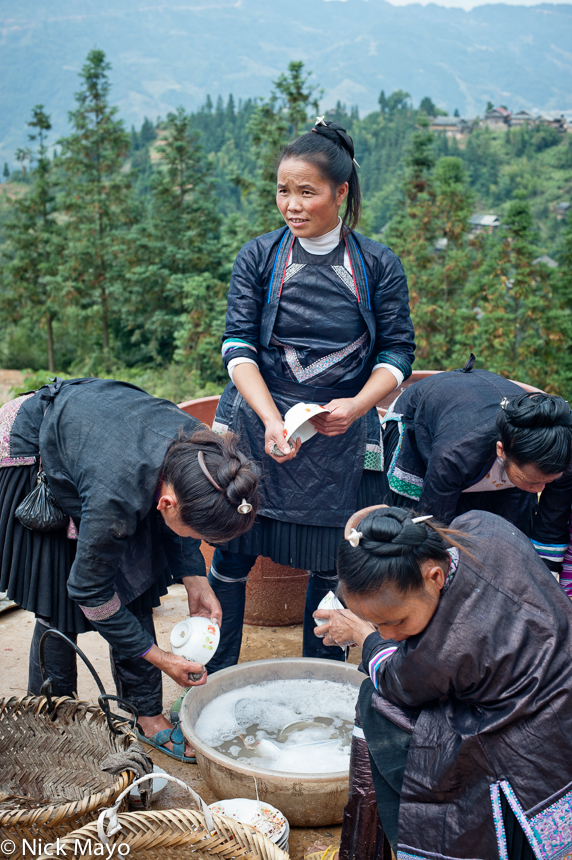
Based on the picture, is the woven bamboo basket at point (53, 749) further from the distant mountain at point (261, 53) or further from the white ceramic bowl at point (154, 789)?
the distant mountain at point (261, 53)

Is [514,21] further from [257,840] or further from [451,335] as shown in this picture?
[257,840]

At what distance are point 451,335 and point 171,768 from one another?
13.4 metres

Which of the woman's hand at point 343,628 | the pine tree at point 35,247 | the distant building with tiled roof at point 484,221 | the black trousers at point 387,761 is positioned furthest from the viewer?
the distant building with tiled roof at point 484,221

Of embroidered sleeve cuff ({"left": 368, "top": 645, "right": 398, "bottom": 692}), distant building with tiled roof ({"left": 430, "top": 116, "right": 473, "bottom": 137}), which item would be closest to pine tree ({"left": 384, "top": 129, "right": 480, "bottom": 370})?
embroidered sleeve cuff ({"left": 368, "top": 645, "right": 398, "bottom": 692})

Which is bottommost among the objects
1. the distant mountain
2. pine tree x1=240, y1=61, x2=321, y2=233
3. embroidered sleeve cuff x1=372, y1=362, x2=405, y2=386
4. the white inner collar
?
embroidered sleeve cuff x1=372, y1=362, x2=405, y2=386

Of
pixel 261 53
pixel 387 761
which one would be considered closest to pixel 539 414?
pixel 387 761

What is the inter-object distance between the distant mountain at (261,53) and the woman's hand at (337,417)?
97.2 meters

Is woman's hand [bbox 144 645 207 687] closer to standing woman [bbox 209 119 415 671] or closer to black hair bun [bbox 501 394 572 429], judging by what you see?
standing woman [bbox 209 119 415 671]

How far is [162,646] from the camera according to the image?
3.06 metres

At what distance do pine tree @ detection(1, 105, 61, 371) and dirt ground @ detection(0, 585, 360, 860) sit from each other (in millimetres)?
18830

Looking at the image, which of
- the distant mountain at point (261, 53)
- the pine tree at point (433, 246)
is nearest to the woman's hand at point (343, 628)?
the pine tree at point (433, 246)

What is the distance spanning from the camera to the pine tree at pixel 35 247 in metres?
21.0

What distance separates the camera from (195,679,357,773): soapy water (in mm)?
2107

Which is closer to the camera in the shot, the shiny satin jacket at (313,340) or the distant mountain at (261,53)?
the shiny satin jacket at (313,340)
